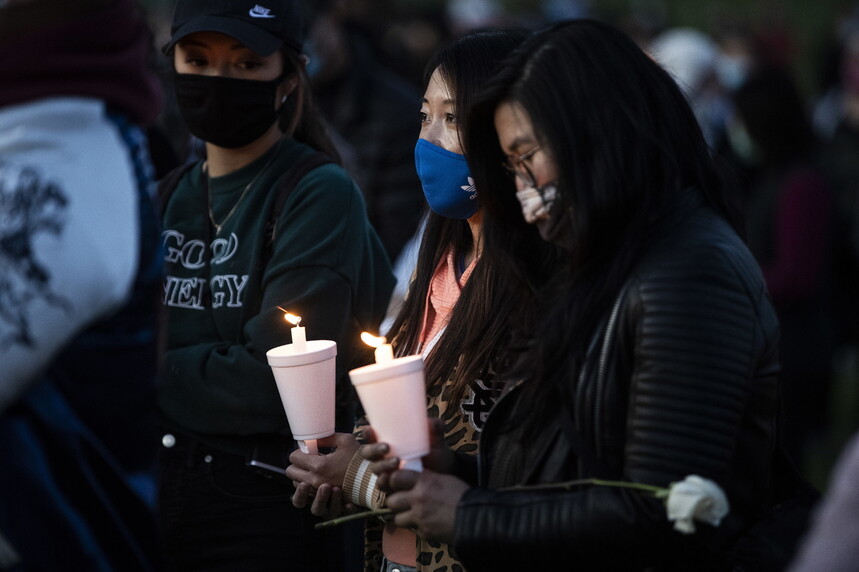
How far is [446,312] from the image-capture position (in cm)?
300

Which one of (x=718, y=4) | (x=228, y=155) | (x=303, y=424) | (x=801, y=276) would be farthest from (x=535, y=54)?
(x=718, y=4)

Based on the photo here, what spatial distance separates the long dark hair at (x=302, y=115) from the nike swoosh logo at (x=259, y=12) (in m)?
0.13

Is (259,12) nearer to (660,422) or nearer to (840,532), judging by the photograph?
(660,422)

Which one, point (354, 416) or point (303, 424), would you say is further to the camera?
point (354, 416)

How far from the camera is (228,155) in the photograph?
345cm

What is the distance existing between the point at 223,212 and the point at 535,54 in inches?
52.2

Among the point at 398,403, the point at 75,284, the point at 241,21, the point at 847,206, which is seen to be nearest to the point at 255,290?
the point at 241,21

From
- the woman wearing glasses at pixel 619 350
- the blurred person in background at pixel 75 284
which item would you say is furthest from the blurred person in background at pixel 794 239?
the blurred person in background at pixel 75 284

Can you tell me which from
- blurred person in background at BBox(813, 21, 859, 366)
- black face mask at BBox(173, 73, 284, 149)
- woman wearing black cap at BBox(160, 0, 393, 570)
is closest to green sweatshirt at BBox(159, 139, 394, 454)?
woman wearing black cap at BBox(160, 0, 393, 570)

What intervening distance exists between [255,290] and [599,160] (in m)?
1.32

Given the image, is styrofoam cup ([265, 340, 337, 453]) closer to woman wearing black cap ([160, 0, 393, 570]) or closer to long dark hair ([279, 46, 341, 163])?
woman wearing black cap ([160, 0, 393, 570])

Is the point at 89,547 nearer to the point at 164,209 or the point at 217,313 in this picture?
the point at 217,313

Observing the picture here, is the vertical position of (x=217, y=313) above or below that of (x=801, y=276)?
above

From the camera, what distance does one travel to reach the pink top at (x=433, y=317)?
289 centimetres
